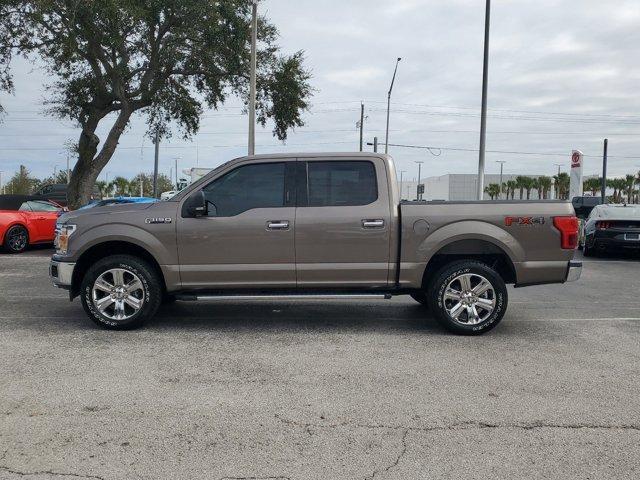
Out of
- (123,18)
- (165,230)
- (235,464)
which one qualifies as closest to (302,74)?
(123,18)

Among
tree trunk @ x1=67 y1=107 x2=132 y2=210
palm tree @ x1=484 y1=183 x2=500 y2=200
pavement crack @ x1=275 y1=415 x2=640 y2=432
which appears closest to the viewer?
pavement crack @ x1=275 y1=415 x2=640 y2=432

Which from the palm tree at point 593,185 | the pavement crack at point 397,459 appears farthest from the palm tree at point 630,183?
the pavement crack at point 397,459

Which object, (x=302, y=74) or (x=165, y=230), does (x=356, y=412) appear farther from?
(x=302, y=74)

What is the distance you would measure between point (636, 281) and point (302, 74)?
17.9 m

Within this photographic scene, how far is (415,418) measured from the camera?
397 cm

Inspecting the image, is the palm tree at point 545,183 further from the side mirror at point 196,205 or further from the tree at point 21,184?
the side mirror at point 196,205

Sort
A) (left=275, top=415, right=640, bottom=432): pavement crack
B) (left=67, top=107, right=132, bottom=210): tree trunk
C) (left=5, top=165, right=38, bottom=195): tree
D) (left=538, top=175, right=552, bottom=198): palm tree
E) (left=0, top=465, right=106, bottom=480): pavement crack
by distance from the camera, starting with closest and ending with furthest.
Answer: (left=0, top=465, right=106, bottom=480): pavement crack
(left=275, top=415, right=640, bottom=432): pavement crack
(left=67, top=107, right=132, bottom=210): tree trunk
(left=5, top=165, right=38, bottom=195): tree
(left=538, top=175, right=552, bottom=198): palm tree

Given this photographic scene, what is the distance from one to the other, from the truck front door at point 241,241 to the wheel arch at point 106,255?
41cm

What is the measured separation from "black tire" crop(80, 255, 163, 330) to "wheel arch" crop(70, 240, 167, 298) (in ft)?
0.42

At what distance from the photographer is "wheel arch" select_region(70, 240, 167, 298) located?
21.7 feet

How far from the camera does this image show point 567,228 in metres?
6.29

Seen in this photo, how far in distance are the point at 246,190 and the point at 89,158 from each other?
68.8 feet

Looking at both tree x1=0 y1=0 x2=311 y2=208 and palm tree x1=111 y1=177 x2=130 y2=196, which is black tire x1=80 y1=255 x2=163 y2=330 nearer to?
tree x1=0 y1=0 x2=311 y2=208

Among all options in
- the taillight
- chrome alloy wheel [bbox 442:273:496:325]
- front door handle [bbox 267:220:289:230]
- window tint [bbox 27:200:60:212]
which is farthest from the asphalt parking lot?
window tint [bbox 27:200:60:212]
